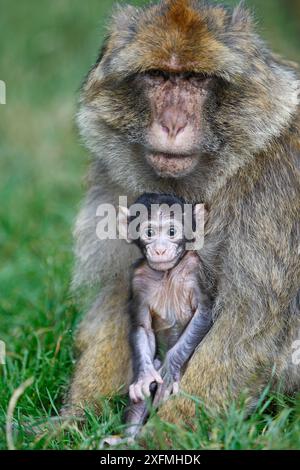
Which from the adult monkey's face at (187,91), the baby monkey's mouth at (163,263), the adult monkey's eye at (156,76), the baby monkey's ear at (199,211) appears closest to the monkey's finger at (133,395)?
the baby monkey's mouth at (163,263)

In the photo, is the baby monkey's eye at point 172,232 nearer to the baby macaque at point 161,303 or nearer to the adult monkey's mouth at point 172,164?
the baby macaque at point 161,303

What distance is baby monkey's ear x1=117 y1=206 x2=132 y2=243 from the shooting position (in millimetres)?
4738

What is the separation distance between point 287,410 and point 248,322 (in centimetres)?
48

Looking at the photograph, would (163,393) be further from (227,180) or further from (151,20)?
(151,20)

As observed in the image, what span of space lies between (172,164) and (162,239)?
1.47 ft

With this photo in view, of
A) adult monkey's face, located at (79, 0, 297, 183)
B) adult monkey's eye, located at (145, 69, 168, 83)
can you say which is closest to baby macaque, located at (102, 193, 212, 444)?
adult monkey's face, located at (79, 0, 297, 183)

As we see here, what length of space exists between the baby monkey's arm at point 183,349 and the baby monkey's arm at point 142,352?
0.07 meters

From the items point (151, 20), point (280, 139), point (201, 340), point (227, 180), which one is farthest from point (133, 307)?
point (151, 20)

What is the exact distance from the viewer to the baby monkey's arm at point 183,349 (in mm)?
4613

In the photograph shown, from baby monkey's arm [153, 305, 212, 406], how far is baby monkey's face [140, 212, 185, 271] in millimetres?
277

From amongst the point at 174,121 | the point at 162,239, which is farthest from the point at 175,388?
the point at 174,121

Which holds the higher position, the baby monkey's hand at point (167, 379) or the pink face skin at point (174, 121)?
the pink face skin at point (174, 121)

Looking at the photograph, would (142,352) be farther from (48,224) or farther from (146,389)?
(48,224)
